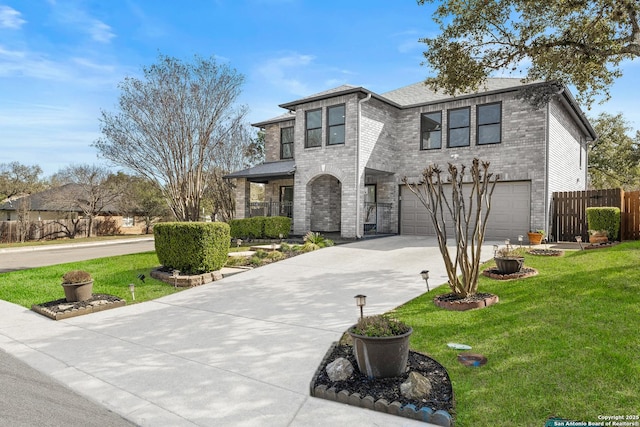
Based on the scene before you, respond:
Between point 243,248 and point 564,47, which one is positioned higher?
point 564,47

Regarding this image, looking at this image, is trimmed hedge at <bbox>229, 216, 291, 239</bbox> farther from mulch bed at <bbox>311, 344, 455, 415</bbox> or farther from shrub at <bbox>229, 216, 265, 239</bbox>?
mulch bed at <bbox>311, 344, 455, 415</bbox>

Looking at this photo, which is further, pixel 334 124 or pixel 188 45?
Result: pixel 334 124

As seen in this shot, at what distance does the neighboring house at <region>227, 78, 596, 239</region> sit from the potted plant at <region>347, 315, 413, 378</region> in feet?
36.9

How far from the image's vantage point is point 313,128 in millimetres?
16812

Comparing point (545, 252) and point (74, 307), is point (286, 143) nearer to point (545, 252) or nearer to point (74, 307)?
point (545, 252)

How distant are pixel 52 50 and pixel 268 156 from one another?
Answer: 10626 millimetres

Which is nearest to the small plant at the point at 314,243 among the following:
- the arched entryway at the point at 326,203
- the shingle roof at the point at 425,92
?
the arched entryway at the point at 326,203

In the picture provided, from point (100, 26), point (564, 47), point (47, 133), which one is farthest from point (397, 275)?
point (47, 133)

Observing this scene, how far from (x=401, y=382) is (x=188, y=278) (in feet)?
21.4

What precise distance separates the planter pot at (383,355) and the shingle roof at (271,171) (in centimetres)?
1359

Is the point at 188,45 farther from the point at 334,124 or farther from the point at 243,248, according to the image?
the point at 243,248

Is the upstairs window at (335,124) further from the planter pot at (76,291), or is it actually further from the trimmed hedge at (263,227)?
the planter pot at (76,291)

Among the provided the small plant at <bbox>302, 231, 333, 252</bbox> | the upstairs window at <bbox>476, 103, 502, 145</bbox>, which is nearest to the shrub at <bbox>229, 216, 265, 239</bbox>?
the small plant at <bbox>302, 231, 333, 252</bbox>

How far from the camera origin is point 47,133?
1872 cm
